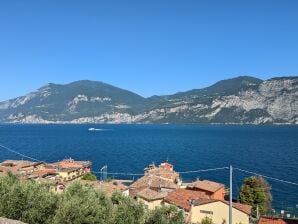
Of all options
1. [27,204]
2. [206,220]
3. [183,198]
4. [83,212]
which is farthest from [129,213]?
[183,198]

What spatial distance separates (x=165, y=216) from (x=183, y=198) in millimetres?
27976

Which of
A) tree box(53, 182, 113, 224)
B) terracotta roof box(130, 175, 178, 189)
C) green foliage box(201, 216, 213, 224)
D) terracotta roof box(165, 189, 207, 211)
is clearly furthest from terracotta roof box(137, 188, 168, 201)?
tree box(53, 182, 113, 224)

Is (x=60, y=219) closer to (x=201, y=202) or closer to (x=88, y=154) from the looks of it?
(x=201, y=202)

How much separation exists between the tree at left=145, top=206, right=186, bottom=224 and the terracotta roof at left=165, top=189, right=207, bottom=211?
77.6 ft

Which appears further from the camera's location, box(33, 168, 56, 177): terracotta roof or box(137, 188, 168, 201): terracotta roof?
box(33, 168, 56, 177): terracotta roof

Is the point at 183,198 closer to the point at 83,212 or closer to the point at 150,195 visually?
the point at 150,195

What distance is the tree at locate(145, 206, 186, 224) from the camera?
26828 mm

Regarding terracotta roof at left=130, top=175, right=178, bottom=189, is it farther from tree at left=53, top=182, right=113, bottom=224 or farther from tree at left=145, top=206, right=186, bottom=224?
tree at left=53, top=182, right=113, bottom=224

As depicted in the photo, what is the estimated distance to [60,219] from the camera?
24.6m

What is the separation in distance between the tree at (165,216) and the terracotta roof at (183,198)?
23.6m

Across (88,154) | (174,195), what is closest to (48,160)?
(88,154)

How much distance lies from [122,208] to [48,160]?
117905 mm

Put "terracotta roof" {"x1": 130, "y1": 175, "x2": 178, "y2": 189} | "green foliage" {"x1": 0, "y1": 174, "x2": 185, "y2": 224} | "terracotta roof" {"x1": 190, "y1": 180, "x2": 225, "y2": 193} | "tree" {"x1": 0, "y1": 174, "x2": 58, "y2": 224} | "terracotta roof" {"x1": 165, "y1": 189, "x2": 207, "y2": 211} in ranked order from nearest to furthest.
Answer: "green foliage" {"x1": 0, "y1": 174, "x2": 185, "y2": 224} < "tree" {"x1": 0, "y1": 174, "x2": 58, "y2": 224} < "terracotta roof" {"x1": 165, "y1": 189, "x2": 207, "y2": 211} < "terracotta roof" {"x1": 190, "y1": 180, "x2": 225, "y2": 193} < "terracotta roof" {"x1": 130, "y1": 175, "x2": 178, "y2": 189}

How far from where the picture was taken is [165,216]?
27562 millimetres
